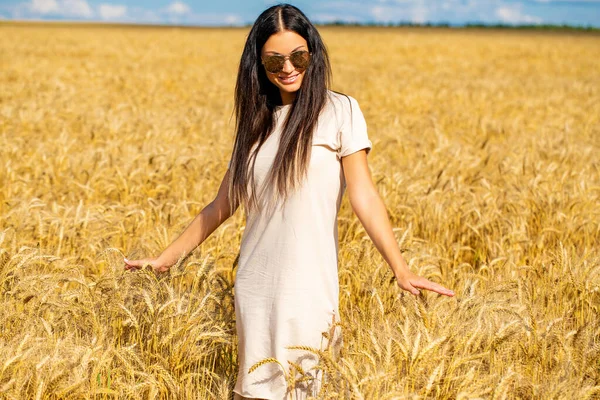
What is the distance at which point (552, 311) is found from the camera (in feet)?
9.23

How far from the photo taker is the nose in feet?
7.26

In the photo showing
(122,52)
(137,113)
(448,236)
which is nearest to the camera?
(448,236)

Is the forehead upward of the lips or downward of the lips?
upward

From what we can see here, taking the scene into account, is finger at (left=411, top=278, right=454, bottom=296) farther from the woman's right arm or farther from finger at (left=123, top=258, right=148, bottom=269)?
finger at (left=123, top=258, right=148, bottom=269)

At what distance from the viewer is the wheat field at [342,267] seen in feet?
6.82

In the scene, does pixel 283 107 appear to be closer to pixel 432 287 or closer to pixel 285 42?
pixel 285 42

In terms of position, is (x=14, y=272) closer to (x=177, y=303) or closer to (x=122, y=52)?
(x=177, y=303)

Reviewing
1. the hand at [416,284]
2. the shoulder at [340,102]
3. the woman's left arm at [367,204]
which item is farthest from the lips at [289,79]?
the hand at [416,284]

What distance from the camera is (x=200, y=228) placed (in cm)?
247

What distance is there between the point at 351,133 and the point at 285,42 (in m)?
0.38

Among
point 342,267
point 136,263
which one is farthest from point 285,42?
point 342,267

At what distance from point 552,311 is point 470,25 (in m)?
106

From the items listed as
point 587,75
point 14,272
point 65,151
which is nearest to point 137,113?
point 65,151

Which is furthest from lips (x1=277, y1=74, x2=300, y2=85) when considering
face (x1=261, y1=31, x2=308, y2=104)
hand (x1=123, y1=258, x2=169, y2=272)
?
hand (x1=123, y1=258, x2=169, y2=272)
